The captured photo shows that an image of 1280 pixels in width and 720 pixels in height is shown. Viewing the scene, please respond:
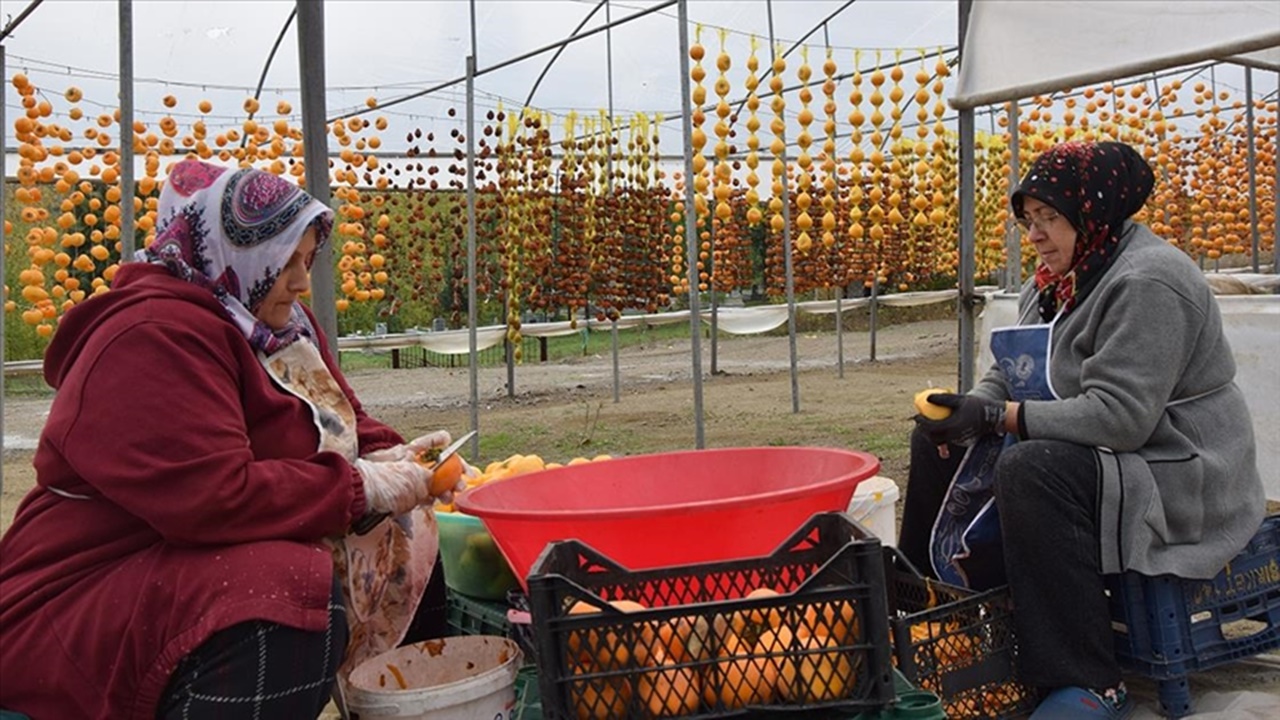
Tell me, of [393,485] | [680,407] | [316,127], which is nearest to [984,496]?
[393,485]

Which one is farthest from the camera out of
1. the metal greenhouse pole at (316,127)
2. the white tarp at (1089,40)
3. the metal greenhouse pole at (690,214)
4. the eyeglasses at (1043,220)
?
the metal greenhouse pole at (690,214)

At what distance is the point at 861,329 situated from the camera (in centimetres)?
1995

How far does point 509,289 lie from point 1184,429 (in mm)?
7560

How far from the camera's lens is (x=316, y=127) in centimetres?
362

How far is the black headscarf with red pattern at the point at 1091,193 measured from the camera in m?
2.49

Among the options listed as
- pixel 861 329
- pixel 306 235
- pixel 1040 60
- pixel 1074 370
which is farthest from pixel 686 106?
pixel 861 329

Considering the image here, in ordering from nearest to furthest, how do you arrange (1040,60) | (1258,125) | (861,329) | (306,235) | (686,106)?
(306,235) → (1040,60) → (686,106) → (1258,125) → (861,329)

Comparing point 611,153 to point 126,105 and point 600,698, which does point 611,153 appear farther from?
point 600,698

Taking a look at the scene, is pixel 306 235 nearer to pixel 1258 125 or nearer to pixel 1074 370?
pixel 1074 370

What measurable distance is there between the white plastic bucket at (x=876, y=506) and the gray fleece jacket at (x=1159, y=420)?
442mm

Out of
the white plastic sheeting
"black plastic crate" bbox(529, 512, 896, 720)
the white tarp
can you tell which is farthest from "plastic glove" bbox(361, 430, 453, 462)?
the white plastic sheeting

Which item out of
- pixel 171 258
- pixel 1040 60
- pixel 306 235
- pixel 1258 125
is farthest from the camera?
pixel 1258 125

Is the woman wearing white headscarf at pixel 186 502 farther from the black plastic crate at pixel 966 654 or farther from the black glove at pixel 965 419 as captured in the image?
the black glove at pixel 965 419

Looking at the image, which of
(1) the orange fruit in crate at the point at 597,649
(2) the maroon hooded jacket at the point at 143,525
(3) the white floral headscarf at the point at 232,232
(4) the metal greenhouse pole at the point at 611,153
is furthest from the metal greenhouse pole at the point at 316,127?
(4) the metal greenhouse pole at the point at 611,153
